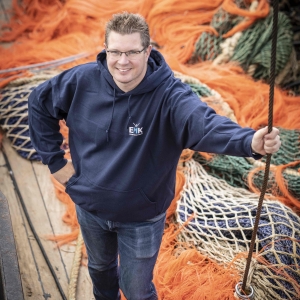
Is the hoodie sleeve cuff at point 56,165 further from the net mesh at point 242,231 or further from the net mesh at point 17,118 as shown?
the net mesh at point 17,118

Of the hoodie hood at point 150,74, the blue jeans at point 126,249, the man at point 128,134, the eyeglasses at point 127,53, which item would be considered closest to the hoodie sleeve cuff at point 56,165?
the man at point 128,134

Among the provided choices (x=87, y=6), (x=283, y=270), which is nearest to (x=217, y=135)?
(x=283, y=270)

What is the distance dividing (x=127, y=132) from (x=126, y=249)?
62cm

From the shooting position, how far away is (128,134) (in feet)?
7.29

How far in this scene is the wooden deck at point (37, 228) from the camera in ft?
10.3

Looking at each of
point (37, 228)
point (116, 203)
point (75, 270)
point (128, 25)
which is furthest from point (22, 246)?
point (128, 25)

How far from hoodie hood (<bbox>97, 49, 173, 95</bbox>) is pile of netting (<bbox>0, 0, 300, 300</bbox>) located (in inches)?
51.1

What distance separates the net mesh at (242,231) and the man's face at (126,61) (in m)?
1.38

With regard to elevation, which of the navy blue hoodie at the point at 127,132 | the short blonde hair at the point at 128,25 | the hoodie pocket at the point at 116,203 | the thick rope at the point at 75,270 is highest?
the short blonde hair at the point at 128,25

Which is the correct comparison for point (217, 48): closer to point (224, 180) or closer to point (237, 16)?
point (237, 16)

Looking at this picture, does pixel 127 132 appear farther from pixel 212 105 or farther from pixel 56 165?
pixel 212 105

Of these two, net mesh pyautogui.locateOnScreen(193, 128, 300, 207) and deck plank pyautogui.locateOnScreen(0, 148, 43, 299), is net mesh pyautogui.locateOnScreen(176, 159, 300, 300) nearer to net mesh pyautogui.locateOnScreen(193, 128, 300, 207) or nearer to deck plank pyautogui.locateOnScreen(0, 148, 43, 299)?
net mesh pyautogui.locateOnScreen(193, 128, 300, 207)

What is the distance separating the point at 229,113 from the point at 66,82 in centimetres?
190

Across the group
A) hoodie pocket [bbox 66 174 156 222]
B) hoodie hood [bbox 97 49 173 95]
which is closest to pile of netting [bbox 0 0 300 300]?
hoodie pocket [bbox 66 174 156 222]
